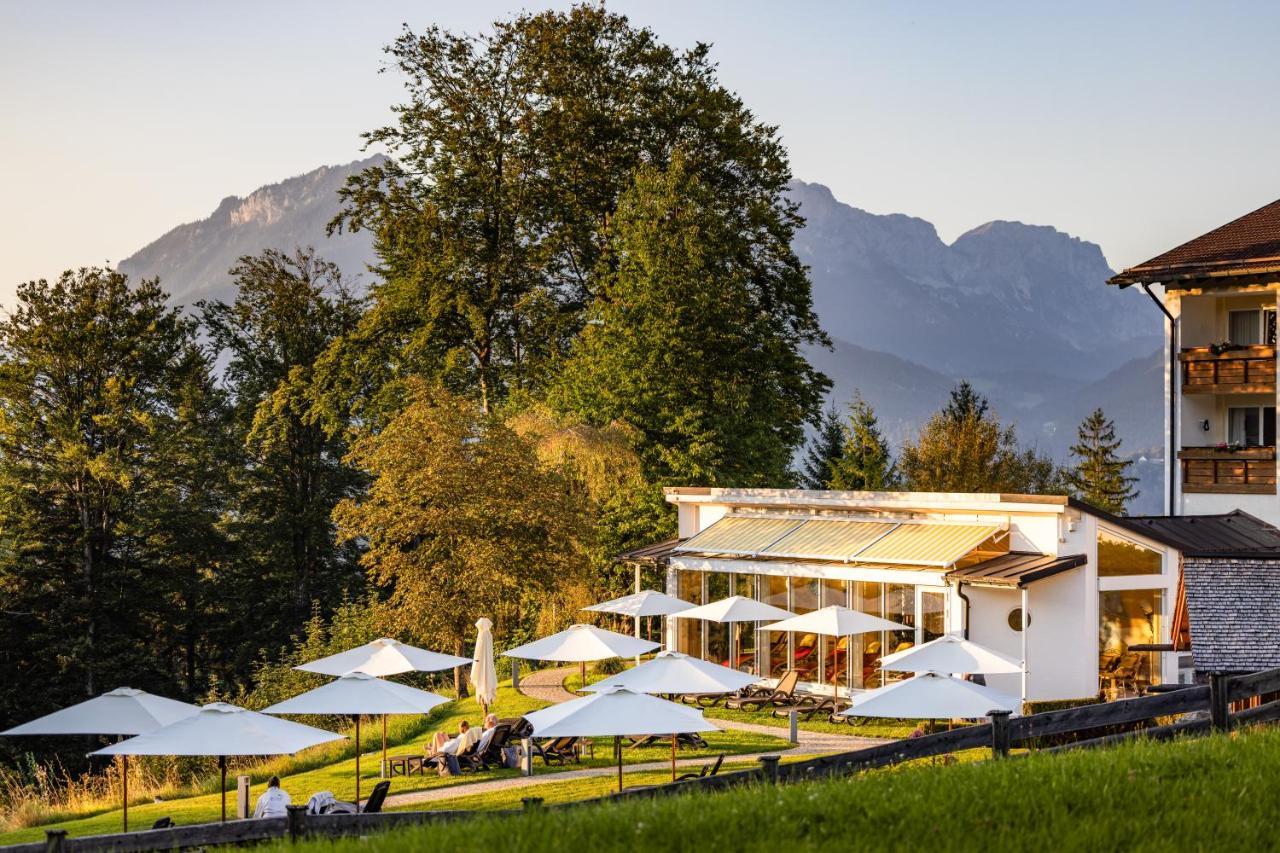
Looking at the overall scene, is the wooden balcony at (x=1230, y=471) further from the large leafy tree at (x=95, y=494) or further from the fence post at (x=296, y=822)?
the large leafy tree at (x=95, y=494)

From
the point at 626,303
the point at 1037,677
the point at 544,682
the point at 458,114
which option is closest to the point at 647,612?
the point at 544,682

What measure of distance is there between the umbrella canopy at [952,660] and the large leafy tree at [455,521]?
11138 mm

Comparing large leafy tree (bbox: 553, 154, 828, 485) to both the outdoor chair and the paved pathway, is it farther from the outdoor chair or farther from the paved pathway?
the outdoor chair

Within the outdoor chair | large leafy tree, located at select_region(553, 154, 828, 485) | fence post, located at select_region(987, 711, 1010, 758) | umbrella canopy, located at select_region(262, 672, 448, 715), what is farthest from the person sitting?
large leafy tree, located at select_region(553, 154, 828, 485)

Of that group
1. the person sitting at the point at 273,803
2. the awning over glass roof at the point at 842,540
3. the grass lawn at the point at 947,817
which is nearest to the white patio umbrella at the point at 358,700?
the person sitting at the point at 273,803

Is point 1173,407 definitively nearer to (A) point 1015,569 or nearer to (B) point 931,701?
(A) point 1015,569

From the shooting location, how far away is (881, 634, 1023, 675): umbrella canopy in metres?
20.2

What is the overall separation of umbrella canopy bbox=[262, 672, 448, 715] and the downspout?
2322 centimetres

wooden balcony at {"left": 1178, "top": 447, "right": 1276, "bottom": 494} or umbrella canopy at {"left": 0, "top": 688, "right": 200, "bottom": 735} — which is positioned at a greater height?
wooden balcony at {"left": 1178, "top": 447, "right": 1276, "bottom": 494}

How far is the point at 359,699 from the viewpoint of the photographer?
18.8 meters

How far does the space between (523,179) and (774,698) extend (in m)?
22.8

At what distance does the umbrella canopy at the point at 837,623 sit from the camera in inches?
977

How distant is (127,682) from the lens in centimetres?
4006

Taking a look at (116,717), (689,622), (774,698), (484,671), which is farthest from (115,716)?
(689,622)
